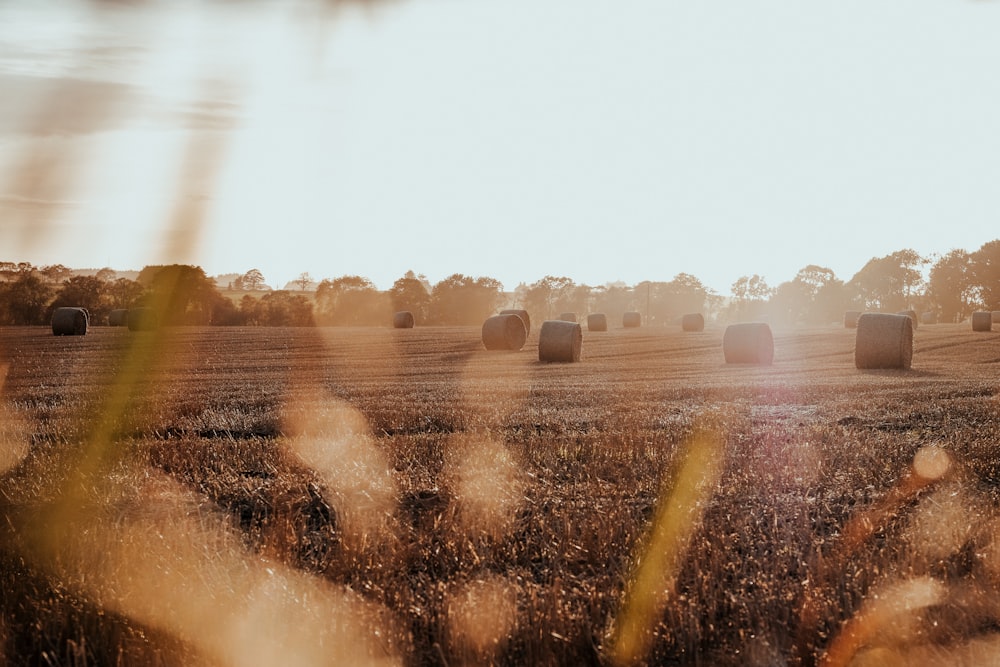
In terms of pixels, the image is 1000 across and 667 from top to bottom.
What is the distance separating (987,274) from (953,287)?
4.27 meters

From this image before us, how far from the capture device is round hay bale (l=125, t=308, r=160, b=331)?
52.1 metres

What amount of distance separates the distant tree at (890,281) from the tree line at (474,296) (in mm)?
151

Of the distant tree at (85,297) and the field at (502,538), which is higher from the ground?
the distant tree at (85,297)

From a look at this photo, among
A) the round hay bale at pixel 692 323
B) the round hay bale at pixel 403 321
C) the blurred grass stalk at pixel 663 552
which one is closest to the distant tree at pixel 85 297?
the round hay bale at pixel 403 321

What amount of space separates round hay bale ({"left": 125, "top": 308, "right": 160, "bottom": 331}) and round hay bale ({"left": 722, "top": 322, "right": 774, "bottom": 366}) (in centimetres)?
3733

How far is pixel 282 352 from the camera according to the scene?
33.8m

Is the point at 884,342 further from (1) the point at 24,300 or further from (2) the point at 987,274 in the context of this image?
(2) the point at 987,274

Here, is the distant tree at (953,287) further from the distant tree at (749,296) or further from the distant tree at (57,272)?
the distant tree at (57,272)

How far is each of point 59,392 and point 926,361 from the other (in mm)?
25992

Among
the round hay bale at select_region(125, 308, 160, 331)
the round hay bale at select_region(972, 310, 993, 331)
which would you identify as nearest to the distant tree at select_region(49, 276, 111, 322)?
the round hay bale at select_region(125, 308, 160, 331)

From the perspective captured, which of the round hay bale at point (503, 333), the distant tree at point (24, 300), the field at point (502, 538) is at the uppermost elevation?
the distant tree at point (24, 300)

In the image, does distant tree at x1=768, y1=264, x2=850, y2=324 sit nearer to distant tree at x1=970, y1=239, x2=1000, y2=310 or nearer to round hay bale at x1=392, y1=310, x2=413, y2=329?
distant tree at x1=970, y1=239, x2=1000, y2=310

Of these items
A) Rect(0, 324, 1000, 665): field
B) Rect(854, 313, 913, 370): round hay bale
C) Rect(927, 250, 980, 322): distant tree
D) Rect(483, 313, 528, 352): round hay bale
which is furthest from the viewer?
Rect(927, 250, 980, 322): distant tree

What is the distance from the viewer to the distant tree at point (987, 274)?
106250 mm
